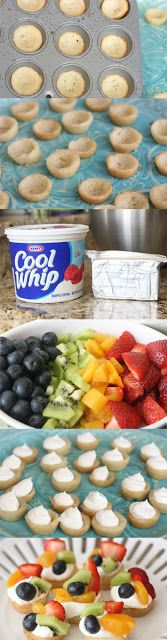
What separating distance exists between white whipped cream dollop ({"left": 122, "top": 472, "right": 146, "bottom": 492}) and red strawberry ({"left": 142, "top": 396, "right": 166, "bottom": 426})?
0.10 meters

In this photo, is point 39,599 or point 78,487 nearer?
point 39,599

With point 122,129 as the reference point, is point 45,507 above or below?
below

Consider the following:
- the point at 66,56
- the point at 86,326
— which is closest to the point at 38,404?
the point at 86,326

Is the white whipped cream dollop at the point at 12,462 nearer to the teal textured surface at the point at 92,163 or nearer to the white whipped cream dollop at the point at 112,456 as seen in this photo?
the white whipped cream dollop at the point at 112,456

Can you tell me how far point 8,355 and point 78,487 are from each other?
0.74 ft

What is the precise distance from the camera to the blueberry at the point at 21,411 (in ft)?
2.71

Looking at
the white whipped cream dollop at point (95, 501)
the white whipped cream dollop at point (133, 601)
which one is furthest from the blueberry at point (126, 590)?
the white whipped cream dollop at point (95, 501)

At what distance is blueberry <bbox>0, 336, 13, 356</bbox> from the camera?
2.77 ft

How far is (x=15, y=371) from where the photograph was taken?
85cm

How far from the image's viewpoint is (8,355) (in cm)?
84

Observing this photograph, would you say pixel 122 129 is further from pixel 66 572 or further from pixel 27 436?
pixel 66 572

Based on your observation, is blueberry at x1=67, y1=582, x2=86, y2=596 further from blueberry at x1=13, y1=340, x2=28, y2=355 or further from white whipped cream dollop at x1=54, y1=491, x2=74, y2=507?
blueberry at x1=13, y1=340, x2=28, y2=355

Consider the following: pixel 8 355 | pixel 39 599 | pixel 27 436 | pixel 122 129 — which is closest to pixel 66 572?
pixel 39 599

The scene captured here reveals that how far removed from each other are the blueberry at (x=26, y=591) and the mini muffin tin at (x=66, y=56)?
600 millimetres
